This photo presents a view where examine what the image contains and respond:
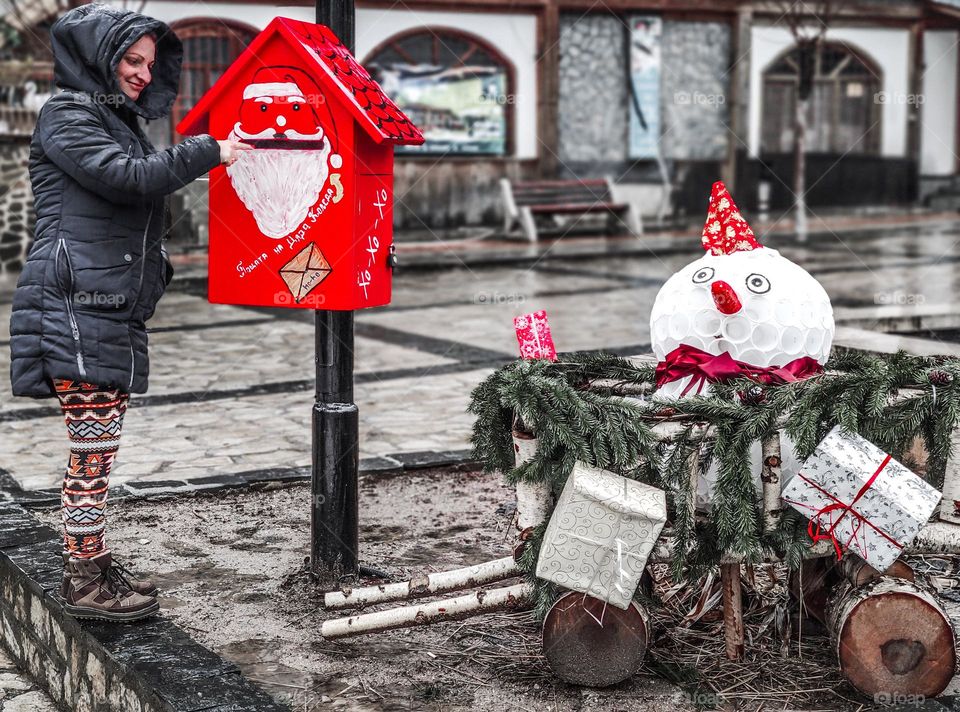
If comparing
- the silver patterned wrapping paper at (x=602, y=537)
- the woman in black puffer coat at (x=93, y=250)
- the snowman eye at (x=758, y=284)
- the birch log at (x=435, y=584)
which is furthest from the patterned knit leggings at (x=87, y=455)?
the snowman eye at (x=758, y=284)

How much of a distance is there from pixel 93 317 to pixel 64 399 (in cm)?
26

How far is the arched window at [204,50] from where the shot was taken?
58.5ft

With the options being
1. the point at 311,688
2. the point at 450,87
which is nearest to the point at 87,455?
the point at 311,688

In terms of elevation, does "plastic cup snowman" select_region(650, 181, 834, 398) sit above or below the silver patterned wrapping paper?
above

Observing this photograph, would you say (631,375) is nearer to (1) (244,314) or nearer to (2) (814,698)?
(2) (814,698)

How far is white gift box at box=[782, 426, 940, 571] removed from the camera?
3189 mm

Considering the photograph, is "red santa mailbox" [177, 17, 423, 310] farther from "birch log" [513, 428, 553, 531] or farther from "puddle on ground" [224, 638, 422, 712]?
"puddle on ground" [224, 638, 422, 712]

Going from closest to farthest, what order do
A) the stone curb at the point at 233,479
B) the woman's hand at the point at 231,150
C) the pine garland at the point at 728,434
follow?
the pine garland at the point at 728,434 < the woman's hand at the point at 231,150 < the stone curb at the point at 233,479

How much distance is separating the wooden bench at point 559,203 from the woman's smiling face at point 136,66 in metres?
14.5

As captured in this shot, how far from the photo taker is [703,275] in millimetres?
3656

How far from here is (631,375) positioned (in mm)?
3961

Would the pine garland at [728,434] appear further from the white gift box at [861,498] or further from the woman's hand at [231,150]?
the woman's hand at [231,150]

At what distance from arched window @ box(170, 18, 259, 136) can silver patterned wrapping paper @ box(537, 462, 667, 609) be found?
15532 millimetres

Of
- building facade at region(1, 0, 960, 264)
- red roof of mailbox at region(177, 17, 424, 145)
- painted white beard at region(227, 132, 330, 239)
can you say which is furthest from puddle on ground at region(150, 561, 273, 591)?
building facade at region(1, 0, 960, 264)
